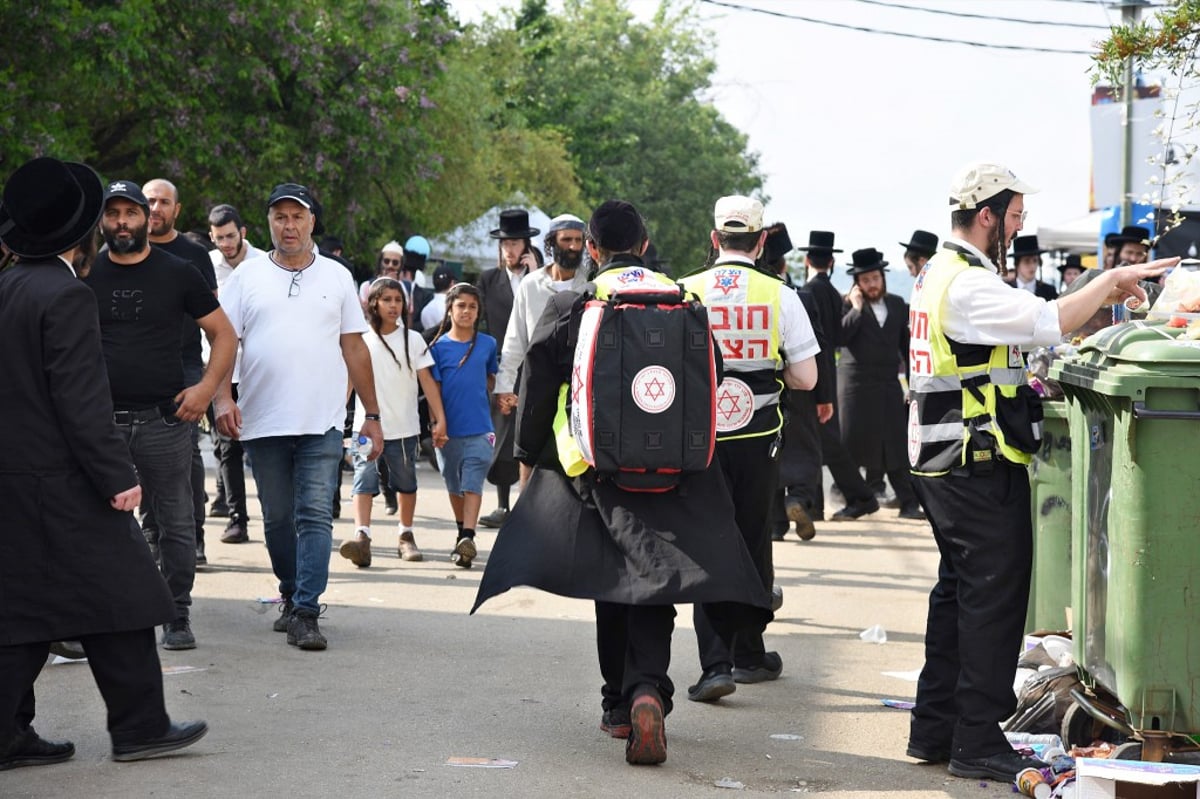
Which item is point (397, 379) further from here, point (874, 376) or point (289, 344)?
point (874, 376)

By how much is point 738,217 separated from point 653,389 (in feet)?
5.00

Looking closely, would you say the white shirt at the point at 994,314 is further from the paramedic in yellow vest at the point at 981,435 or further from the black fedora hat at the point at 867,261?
the black fedora hat at the point at 867,261

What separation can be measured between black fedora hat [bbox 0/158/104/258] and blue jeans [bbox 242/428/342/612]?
238 centimetres

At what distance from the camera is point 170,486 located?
26.0ft

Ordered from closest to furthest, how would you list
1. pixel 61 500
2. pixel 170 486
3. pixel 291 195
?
pixel 61 500 → pixel 170 486 → pixel 291 195

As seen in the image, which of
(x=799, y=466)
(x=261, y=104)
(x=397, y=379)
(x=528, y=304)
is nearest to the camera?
(x=528, y=304)

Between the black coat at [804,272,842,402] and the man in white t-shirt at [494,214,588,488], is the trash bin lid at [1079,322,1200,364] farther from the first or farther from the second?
the black coat at [804,272,842,402]

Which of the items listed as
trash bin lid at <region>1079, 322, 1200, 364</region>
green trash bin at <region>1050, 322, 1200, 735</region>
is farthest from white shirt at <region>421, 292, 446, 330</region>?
green trash bin at <region>1050, 322, 1200, 735</region>

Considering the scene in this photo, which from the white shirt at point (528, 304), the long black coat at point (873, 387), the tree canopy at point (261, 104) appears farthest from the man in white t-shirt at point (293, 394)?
the tree canopy at point (261, 104)

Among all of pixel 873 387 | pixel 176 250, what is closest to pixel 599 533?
pixel 176 250

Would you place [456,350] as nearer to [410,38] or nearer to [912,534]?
[912,534]

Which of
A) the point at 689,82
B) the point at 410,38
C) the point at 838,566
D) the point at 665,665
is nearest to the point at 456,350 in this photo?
the point at 838,566

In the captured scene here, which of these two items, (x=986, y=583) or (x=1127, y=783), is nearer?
(x=1127, y=783)

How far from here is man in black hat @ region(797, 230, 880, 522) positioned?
45.1 ft
